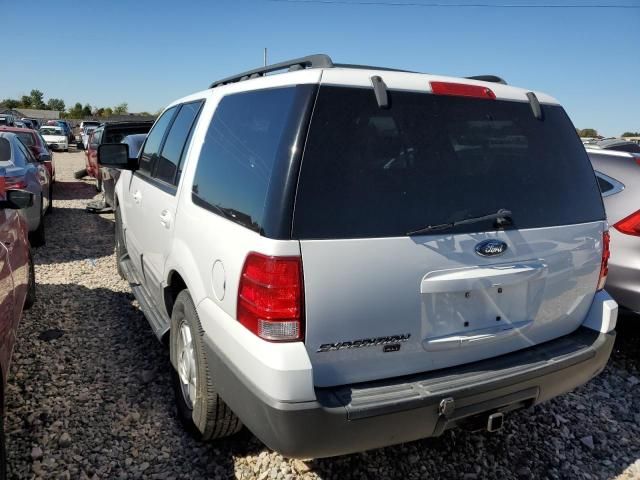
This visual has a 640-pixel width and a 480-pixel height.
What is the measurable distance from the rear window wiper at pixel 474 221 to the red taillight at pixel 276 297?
53 cm

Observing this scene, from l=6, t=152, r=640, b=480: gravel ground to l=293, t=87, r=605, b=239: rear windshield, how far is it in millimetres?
1447

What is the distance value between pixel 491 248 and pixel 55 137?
33.8 meters

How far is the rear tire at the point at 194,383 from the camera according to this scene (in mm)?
2488

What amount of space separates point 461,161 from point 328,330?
0.97 m

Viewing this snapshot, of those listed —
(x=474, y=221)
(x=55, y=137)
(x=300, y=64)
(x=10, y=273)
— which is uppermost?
(x=300, y=64)

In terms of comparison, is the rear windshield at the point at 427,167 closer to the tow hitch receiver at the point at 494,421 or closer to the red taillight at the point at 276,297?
the red taillight at the point at 276,297

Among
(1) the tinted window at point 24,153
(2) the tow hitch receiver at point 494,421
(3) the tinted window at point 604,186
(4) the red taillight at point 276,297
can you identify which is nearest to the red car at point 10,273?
(4) the red taillight at point 276,297

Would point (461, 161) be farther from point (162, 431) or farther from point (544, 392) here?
point (162, 431)

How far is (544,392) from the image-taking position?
240 centimetres

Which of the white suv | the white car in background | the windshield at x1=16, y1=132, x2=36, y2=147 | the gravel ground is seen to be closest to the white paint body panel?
the white suv

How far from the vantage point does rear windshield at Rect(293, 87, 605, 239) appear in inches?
77.2

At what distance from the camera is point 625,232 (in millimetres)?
3895

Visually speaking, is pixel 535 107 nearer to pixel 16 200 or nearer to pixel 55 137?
pixel 16 200

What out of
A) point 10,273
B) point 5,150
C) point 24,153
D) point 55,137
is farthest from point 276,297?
point 55,137
